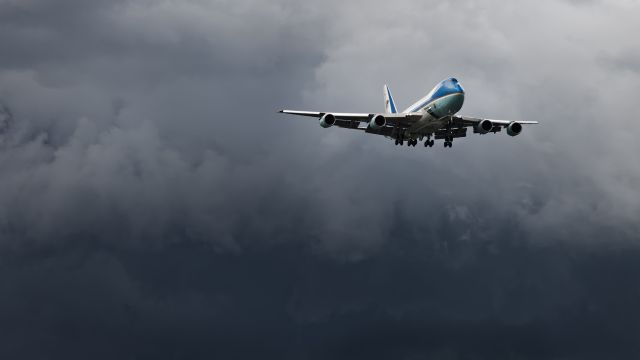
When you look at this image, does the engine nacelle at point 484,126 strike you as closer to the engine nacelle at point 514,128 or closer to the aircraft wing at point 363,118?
the engine nacelle at point 514,128

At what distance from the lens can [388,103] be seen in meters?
163

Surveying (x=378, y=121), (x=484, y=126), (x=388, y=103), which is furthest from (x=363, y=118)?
(x=388, y=103)

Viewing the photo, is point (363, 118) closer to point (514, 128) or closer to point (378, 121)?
point (378, 121)

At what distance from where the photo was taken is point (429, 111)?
4850 inches

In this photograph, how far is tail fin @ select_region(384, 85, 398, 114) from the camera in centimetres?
15988

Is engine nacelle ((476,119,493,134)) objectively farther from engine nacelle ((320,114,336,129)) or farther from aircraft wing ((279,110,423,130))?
engine nacelle ((320,114,336,129))

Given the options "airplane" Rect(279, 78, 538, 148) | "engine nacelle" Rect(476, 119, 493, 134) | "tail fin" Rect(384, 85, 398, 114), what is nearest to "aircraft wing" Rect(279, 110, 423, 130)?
"airplane" Rect(279, 78, 538, 148)

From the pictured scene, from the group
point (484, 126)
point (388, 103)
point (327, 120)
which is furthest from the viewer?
point (388, 103)

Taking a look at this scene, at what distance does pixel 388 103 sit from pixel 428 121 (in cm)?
3822

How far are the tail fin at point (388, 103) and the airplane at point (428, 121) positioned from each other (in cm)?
2611

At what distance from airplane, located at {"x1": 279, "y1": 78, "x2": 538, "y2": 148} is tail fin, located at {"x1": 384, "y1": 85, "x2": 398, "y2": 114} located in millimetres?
→ 26110

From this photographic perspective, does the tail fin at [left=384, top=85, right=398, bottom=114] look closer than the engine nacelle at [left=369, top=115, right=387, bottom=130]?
No

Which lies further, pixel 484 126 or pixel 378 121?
pixel 484 126

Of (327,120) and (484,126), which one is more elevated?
(484,126)
